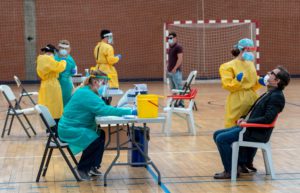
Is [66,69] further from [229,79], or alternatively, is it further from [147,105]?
[147,105]

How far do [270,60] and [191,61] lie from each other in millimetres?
2942

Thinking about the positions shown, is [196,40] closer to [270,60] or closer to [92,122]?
[270,60]

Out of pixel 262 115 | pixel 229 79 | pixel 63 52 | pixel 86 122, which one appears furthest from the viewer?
pixel 63 52

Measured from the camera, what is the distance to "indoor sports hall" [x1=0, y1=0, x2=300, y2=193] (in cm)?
708

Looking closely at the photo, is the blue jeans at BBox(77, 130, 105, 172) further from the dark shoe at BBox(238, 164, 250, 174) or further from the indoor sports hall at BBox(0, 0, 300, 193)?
the dark shoe at BBox(238, 164, 250, 174)

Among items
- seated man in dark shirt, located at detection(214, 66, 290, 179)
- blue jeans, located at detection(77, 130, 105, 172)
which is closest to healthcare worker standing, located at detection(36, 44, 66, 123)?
blue jeans, located at detection(77, 130, 105, 172)

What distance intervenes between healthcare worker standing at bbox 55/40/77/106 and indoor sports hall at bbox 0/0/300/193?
0.04 metres

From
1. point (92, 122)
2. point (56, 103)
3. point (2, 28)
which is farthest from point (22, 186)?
point (2, 28)

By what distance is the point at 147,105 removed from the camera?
273 inches

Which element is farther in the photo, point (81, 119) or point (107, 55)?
point (107, 55)

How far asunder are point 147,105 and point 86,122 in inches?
29.3

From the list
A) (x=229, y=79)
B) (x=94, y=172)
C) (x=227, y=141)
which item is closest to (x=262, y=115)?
(x=227, y=141)

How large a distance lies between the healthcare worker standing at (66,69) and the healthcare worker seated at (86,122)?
324 cm

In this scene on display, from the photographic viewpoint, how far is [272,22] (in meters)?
22.1
